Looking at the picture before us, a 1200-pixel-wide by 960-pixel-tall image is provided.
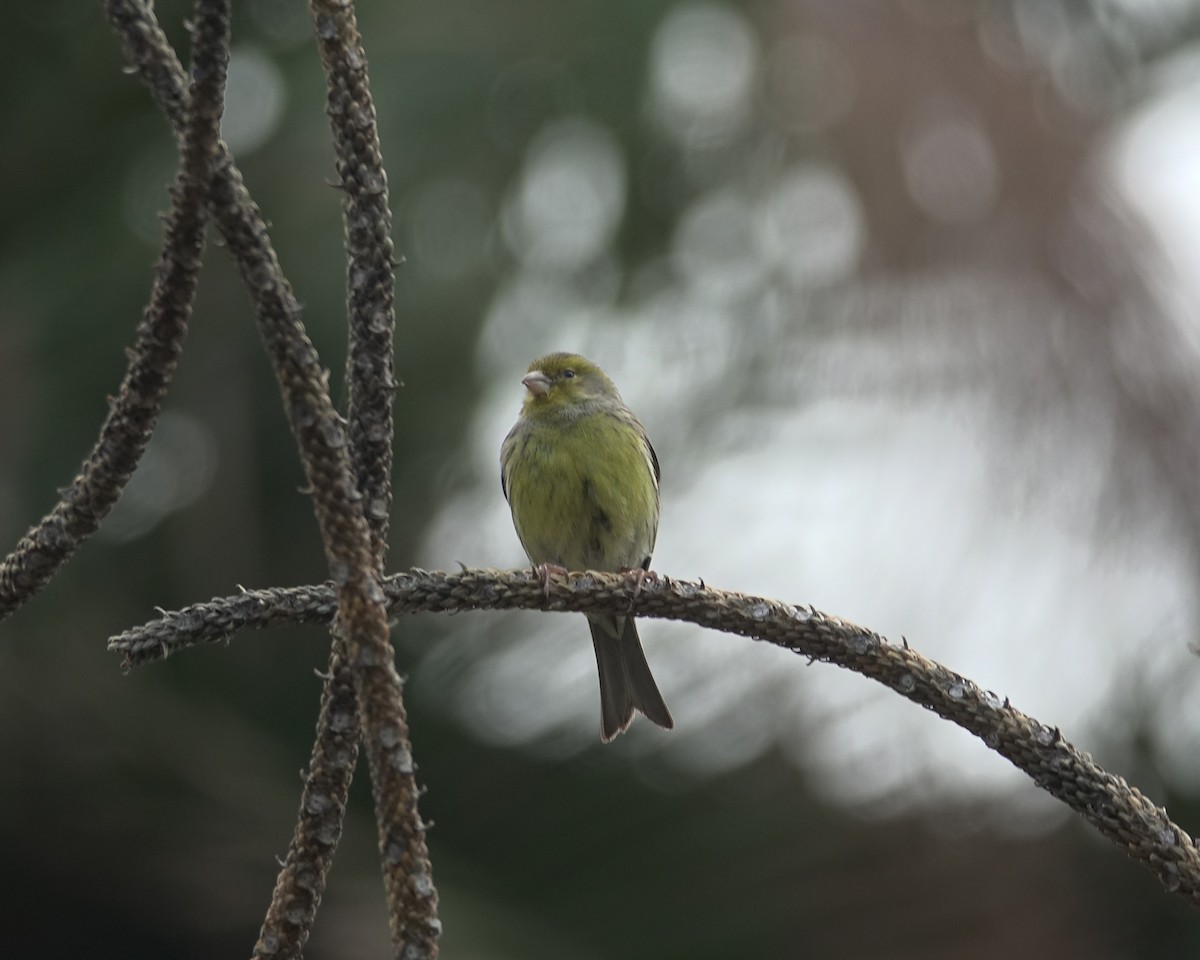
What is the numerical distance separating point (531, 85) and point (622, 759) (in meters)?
2.98

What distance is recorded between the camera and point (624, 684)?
4.36 meters

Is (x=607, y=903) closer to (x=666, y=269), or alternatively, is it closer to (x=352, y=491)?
(x=666, y=269)

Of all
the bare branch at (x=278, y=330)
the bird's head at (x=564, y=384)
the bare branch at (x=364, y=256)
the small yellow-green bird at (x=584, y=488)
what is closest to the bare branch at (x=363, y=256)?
the bare branch at (x=364, y=256)

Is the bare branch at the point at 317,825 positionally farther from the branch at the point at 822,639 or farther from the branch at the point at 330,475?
the branch at the point at 330,475

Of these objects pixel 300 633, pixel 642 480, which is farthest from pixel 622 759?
pixel 300 633

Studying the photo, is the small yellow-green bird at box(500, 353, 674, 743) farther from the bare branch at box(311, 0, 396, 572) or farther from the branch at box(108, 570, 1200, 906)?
the bare branch at box(311, 0, 396, 572)

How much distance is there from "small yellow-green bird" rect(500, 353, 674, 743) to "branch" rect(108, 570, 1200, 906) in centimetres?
222

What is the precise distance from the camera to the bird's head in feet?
16.6

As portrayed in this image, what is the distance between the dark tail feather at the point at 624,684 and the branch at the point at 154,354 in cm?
246

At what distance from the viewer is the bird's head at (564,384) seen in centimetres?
505

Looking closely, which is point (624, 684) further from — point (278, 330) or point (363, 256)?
point (278, 330)

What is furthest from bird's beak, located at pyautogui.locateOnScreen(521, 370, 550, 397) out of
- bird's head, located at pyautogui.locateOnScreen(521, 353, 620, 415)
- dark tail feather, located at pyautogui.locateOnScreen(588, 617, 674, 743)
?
A: dark tail feather, located at pyautogui.locateOnScreen(588, 617, 674, 743)

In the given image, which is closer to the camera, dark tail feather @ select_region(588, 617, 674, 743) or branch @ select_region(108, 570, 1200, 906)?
branch @ select_region(108, 570, 1200, 906)

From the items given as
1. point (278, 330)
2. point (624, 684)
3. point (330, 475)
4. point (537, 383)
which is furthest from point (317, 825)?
point (537, 383)
